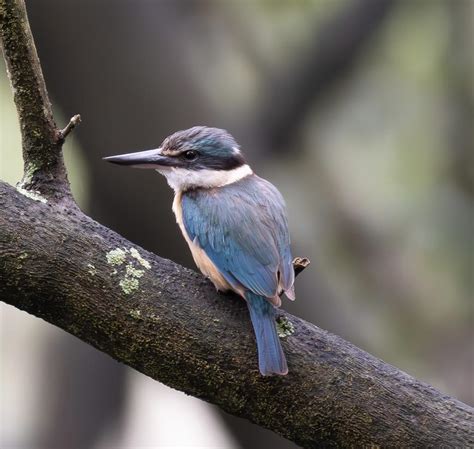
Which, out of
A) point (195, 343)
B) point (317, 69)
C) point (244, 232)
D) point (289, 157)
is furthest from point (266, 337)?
point (289, 157)

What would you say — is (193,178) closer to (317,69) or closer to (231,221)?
(231,221)

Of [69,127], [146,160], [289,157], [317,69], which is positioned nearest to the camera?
[69,127]

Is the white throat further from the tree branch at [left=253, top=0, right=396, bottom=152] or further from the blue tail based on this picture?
the tree branch at [left=253, top=0, right=396, bottom=152]

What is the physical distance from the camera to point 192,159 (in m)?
3.56

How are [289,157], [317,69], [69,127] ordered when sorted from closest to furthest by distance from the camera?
[69,127] → [317,69] → [289,157]

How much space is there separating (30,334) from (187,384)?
6.23 m

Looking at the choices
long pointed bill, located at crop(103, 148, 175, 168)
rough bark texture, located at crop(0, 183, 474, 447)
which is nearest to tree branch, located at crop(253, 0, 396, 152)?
long pointed bill, located at crop(103, 148, 175, 168)

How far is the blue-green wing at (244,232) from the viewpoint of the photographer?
3.11 metres

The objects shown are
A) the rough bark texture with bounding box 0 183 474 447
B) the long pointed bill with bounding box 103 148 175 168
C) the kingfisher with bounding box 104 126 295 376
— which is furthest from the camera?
the long pointed bill with bounding box 103 148 175 168

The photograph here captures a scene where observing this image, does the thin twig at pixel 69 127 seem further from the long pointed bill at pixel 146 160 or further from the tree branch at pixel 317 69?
the tree branch at pixel 317 69

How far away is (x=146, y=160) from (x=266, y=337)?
109cm

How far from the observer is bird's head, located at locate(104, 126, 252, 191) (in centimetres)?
352

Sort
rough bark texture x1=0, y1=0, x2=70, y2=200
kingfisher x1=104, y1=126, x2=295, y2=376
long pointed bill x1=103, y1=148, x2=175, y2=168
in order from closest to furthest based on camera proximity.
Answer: rough bark texture x1=0, y1=0, x2=70, y2=200 < kingfisher x1=104, y1=126, x2=295, y2=376 < long pointed bill x1=103, y1=148, x2=175, y2=168

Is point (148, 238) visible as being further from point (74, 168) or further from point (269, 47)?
point (269, 47)
